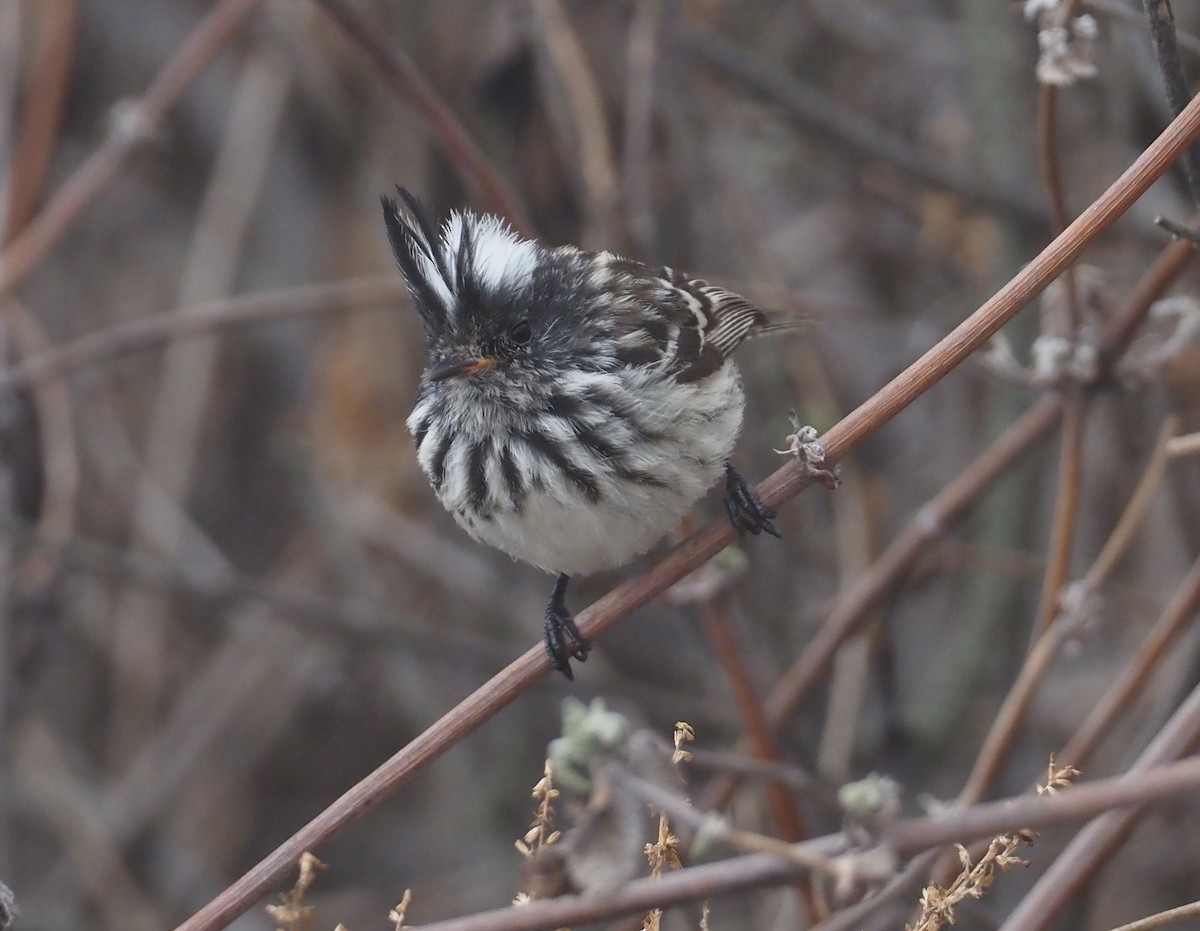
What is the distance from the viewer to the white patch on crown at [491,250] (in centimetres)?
323

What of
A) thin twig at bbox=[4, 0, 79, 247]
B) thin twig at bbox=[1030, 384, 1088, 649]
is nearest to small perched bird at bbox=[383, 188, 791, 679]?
thin twig at bbox=[1030, 384, 1088, 649]

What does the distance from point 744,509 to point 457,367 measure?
2.34 feet

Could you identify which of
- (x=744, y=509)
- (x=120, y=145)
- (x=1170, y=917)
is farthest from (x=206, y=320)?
(x=1170, y=917)

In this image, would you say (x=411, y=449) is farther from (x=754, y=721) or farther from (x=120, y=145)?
(x=754, y=721)

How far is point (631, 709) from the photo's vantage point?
575 cm

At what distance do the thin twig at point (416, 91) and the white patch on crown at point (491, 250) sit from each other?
59 cm

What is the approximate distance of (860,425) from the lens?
2.46m

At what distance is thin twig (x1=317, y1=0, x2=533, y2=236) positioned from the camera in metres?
3.66

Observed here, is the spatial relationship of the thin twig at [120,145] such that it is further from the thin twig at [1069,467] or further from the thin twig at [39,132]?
the thin twig at [1069,467]

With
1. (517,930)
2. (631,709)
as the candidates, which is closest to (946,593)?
(631,709)

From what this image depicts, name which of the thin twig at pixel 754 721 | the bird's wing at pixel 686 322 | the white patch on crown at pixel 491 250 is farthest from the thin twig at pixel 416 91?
the thin twig at pixel 754 721

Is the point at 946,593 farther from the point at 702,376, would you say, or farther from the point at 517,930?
the point at 517,930

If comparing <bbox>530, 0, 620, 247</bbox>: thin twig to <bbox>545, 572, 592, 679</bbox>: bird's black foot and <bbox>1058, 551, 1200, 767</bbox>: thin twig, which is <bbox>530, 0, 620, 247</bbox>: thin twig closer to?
<bbox>545, 572, 592, 679</bbox>: bird's black foot

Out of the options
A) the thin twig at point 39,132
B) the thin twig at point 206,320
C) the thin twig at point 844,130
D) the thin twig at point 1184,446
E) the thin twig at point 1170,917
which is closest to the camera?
the thin twig at point 1170,917
